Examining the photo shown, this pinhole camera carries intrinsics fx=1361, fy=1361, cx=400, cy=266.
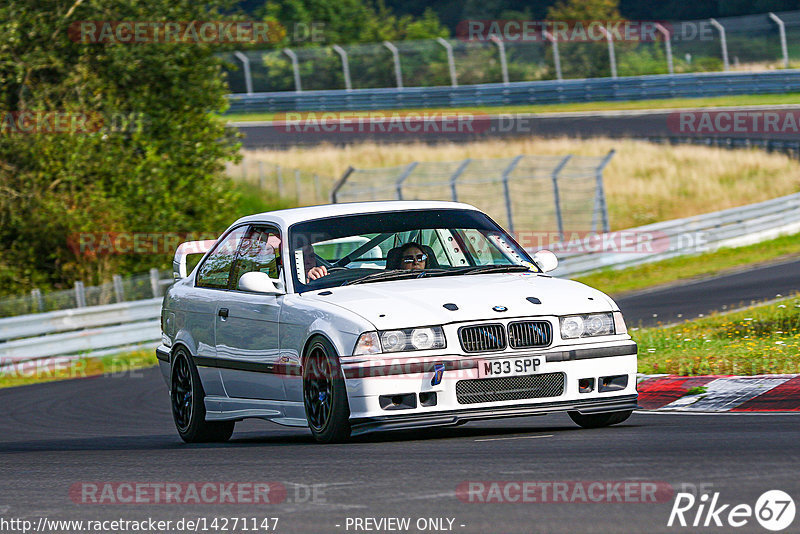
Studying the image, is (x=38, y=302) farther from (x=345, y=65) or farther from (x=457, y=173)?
(x=345, y=65)

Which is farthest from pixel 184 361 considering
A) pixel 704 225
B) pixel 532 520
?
pixel 704 225

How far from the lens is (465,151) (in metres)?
41.6

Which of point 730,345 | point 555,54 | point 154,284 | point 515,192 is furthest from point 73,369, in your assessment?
point 555,54

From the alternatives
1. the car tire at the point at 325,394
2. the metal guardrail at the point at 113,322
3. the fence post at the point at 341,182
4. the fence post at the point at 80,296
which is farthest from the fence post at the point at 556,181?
the car tire at the point at 325,394

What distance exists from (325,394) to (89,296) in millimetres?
15138

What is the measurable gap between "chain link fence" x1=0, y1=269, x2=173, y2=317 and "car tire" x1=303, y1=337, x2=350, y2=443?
1432 centimetres

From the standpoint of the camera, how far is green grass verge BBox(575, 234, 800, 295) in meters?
25.2

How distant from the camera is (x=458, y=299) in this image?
8.02 meters

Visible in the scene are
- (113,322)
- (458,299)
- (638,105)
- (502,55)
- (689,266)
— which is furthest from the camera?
(638,105)

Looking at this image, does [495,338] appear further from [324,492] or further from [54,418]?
[54,418]

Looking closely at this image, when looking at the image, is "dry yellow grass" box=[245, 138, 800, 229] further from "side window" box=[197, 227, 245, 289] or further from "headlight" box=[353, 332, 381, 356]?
"headlight" box=[353, 332, 381, 356]

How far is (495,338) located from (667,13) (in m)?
63.4

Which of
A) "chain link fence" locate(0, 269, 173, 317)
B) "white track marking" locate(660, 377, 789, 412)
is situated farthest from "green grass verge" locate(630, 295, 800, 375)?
"chain link fence" locate(0, 269, 173, 317)

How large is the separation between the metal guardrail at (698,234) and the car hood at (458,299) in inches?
692
